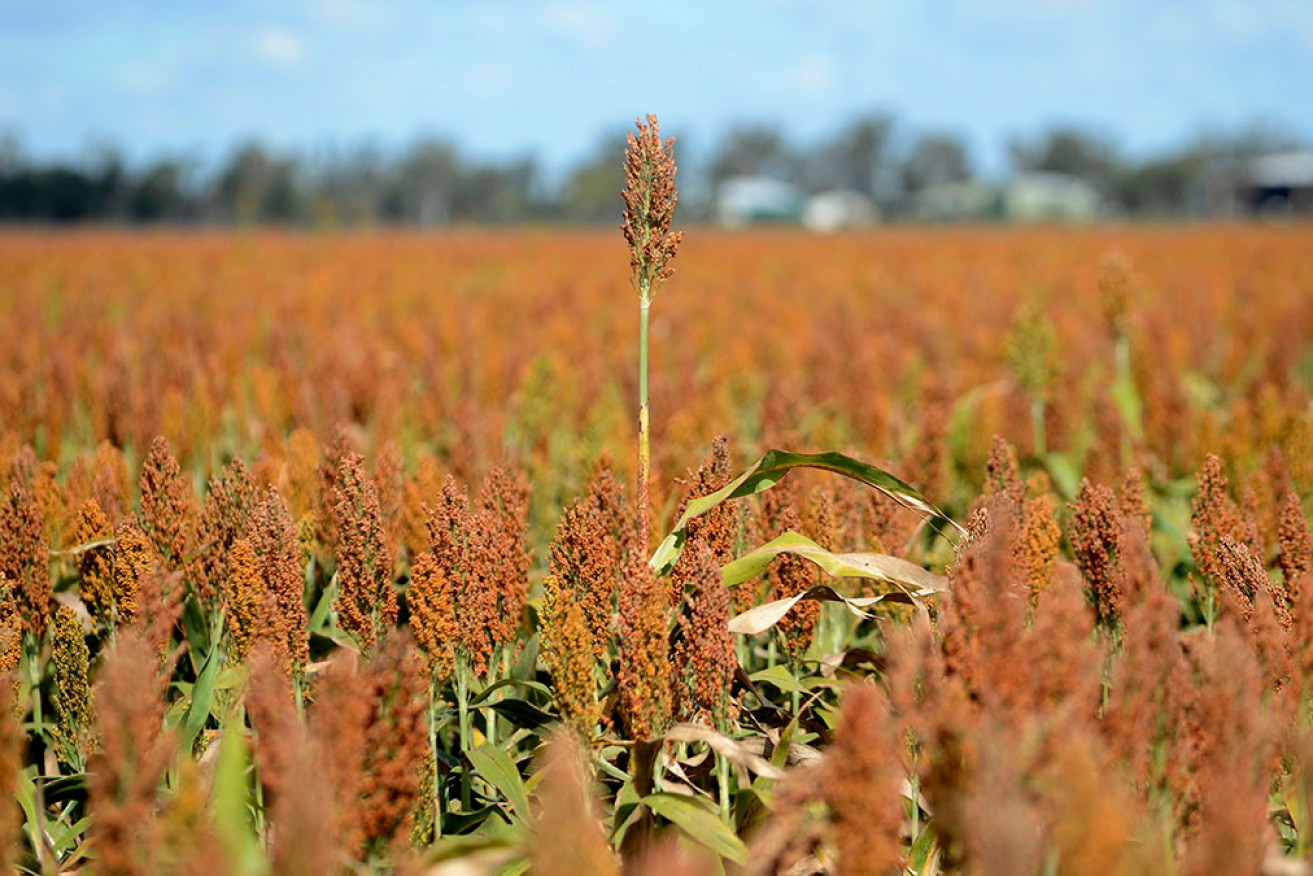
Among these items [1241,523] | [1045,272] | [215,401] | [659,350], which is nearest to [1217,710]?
[1241,523]

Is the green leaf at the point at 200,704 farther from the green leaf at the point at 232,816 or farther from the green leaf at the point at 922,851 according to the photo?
the green leaf at the point at 922,851

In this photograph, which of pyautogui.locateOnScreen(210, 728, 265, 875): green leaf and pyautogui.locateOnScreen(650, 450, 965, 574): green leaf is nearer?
pyautogui.locateOnScreen(210, 728, 265, 875): green leaf

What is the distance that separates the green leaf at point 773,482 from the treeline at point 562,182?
215 ft

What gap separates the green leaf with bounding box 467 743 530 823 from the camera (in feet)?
5.98

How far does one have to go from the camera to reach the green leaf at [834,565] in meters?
2.04

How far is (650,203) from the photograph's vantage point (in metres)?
1.94

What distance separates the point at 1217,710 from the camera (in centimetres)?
130

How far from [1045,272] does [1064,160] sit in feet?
340

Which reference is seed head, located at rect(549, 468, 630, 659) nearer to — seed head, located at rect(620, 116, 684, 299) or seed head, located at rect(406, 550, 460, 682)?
seed head, located at rect(406, 550, 460, 682)

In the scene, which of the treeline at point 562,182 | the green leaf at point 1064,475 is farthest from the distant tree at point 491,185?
the green leaf at point 1064,475

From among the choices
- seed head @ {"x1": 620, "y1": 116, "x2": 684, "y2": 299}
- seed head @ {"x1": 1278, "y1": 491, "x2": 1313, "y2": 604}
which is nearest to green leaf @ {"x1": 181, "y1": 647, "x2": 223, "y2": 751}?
seed head @ {"x1": 620, "y1": 116, "x2": 684, "y2": 299}

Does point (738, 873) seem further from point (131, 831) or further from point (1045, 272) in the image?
point (1045, 272)

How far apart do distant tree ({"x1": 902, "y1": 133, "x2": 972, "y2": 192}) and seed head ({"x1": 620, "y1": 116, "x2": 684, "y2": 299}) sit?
113934mm

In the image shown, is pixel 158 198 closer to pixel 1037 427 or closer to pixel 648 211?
pixel 1037 427
